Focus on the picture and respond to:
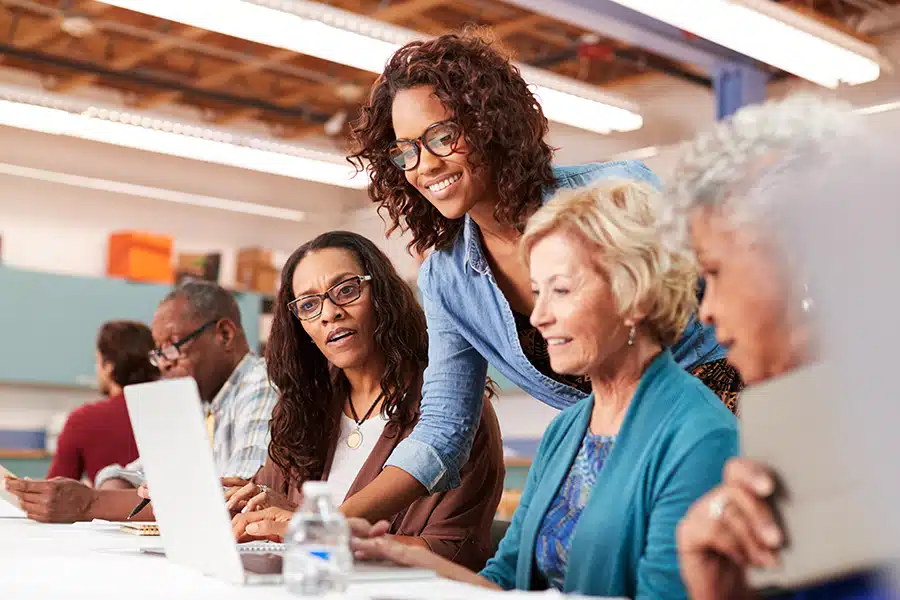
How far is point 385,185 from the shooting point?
2.24 meters

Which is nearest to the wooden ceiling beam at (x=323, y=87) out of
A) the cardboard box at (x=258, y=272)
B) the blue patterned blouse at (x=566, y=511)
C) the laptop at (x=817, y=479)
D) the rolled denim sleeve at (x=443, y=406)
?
the cardboard box at (x=258, y=272)

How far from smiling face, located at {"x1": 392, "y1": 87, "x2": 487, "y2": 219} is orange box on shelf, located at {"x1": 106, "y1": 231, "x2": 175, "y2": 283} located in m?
6.20

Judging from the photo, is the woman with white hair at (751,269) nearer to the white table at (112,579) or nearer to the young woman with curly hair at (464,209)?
the white table at (112,579)

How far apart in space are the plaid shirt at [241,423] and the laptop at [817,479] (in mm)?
2033

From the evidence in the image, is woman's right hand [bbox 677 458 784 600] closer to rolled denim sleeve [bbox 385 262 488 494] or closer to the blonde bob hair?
the blonde bob hair

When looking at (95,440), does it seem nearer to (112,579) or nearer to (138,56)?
(112,579)

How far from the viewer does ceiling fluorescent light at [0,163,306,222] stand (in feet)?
25.6

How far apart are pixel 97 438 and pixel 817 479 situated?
3.71 meters

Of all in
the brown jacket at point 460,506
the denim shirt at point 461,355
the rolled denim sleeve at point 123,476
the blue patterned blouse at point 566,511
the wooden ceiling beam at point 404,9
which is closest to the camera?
the blue patterned blouse at point 566,511

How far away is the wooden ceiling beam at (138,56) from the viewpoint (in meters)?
6.51

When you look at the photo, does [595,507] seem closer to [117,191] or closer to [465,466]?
[465,466]

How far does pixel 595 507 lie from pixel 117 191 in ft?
24.2

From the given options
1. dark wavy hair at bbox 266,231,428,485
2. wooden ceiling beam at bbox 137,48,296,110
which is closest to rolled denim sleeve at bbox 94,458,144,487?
dark wavy hair at bbox 266,231,428,485

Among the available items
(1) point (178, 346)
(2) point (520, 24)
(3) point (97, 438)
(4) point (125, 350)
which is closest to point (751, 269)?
(1) point (178, 346)
